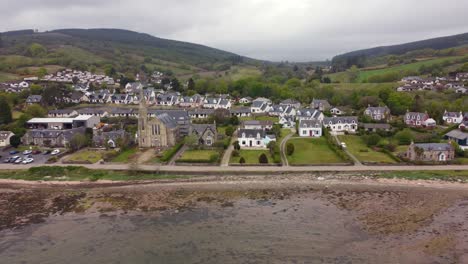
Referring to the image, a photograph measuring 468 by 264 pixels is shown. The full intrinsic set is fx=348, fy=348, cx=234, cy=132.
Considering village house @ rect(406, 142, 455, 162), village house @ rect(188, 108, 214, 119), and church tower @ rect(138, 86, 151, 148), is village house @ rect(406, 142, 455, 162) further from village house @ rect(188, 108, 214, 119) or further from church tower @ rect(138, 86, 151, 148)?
village house @ rect(188, 108, 214, 119)

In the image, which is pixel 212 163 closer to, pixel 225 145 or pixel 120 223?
pixel 225 145

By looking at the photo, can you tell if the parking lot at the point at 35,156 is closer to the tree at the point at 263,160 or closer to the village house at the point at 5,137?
the village house at the point at 5,137

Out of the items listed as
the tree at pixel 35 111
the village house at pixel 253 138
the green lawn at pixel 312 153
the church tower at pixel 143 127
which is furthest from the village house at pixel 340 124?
the tree at pixel 35 111

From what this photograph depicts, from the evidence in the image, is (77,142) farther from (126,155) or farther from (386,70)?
(386,70)

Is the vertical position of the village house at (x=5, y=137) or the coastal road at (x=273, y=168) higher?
the village house at (x=5, y=137)

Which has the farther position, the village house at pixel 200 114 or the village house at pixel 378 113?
the village house at pixel 200 114

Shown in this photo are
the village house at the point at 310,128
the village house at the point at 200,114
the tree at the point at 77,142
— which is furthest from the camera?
the village house at the point at 200,114
